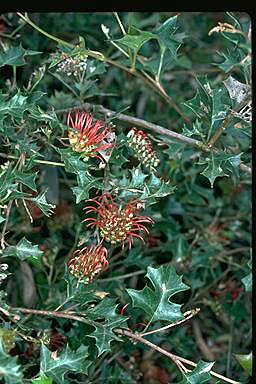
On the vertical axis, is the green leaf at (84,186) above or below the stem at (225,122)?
below

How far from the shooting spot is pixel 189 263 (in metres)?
1.61

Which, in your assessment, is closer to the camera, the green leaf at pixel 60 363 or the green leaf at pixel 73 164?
the green leaf at pixel 60 363

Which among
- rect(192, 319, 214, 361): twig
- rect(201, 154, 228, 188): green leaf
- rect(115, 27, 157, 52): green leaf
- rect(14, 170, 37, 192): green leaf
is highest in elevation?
rect(115, 27, 157, 52): green leaf

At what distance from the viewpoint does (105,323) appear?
1067 mm

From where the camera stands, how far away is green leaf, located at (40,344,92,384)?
0.95 metres

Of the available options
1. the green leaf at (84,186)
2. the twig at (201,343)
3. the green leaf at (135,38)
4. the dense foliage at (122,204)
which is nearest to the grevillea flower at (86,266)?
the dense foliage at (122,204)

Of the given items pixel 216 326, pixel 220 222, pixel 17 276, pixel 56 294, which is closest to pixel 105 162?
pixel 56 294

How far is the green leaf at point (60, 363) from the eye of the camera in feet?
3.12

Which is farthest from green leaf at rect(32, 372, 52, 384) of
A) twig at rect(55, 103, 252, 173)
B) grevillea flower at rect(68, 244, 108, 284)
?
twig at rect(55, 103, 252, 173)

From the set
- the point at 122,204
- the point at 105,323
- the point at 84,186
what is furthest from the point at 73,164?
the point at 105,323

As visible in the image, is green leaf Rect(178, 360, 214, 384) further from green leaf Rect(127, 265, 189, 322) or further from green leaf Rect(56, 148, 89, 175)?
green leaf Rect(56, 148, 89, 175)

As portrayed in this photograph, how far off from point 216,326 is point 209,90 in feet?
3.02

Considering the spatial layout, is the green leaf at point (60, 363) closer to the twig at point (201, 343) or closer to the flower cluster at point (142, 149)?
the flower cluster at point (142, 149)

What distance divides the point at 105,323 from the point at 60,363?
0.12 metres
